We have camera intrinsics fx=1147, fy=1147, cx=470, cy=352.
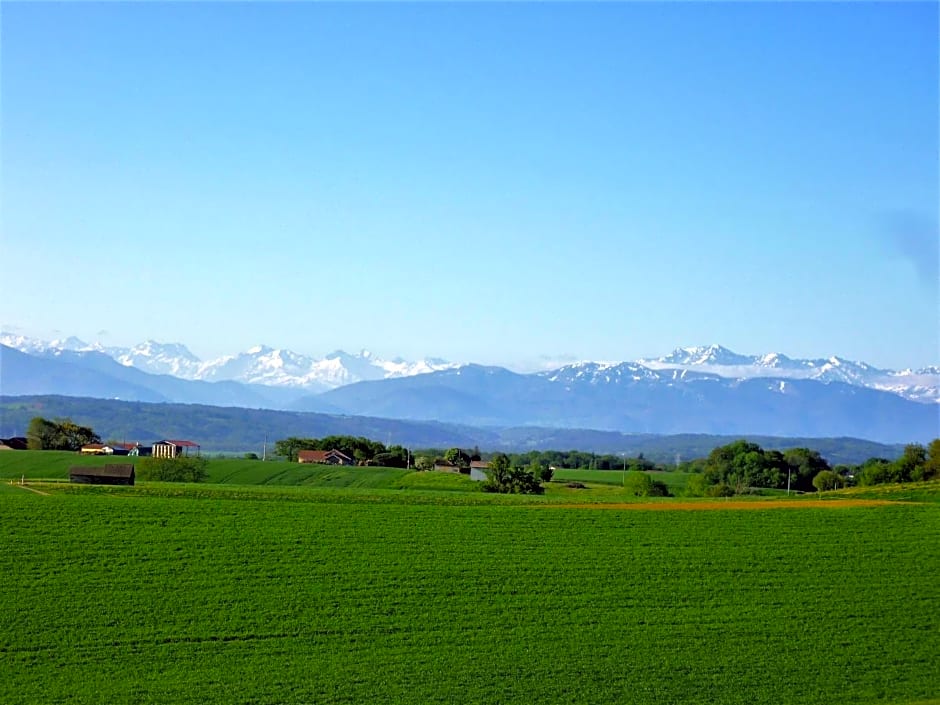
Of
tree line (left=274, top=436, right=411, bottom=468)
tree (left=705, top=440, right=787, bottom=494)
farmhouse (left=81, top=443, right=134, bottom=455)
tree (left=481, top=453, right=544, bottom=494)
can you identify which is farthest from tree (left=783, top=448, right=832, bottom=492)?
farmhouse (left=81, top=443, right=134, bottom=455)

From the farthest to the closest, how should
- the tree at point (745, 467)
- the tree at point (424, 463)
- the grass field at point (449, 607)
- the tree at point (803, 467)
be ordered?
the tree at point (803, 467) < the tree at point (745, 467) < the tree at point (424, 463) < the grass field at point (449, 607)

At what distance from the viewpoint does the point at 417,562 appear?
144 ft

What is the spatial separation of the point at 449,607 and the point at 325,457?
101576mm

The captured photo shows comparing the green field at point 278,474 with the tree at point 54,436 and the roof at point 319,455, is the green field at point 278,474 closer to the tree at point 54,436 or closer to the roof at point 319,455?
the roof at point 319,455

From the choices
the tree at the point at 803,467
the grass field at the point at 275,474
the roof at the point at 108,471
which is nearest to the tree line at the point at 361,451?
the grass field at the point at 275,474

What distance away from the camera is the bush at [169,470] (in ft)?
322

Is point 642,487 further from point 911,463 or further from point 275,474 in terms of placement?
point 275,474

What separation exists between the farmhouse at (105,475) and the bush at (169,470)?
18.6 metres

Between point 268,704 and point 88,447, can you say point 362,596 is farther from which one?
point 88,447

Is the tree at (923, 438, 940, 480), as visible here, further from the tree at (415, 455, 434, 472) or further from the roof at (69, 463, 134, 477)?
the roof at (69, 463, 134, 477)

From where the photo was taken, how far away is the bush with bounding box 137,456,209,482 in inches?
3861

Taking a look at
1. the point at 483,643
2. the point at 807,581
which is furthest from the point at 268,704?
the point at 807,581

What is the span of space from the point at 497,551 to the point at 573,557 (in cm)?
310

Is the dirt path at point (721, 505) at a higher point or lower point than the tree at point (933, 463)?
lower
